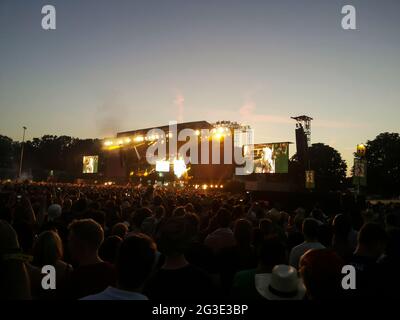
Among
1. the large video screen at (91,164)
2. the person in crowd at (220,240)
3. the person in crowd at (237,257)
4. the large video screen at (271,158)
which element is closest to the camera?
the person in crowd at (237,257)

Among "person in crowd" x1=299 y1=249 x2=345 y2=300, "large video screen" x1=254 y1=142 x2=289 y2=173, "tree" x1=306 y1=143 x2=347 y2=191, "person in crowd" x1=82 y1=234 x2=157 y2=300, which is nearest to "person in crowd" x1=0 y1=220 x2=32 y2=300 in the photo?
"person in crowd" x1=82 y1=234 x2=157 y2=300

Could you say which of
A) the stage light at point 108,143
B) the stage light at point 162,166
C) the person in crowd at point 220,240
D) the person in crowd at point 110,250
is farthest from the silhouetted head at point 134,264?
the stage light at point 108,143

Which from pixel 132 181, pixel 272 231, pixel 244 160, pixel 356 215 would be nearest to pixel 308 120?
pixel 244 160

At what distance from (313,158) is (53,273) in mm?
74455

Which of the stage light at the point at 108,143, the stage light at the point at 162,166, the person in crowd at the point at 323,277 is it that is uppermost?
the stage light at the point at 108,143

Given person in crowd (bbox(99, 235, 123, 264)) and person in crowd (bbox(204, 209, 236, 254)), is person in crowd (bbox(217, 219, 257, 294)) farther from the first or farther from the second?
person in crowd (bbox(99, 235, 123, 264))

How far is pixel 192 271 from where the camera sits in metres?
3.07

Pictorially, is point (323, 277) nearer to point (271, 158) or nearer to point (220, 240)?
point (220, 240)

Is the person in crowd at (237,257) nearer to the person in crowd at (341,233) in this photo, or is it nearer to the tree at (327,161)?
the person in crowd at (341,233)

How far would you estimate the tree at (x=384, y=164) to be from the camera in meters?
61.2

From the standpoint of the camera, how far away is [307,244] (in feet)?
15.1

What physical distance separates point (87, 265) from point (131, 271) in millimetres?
1014

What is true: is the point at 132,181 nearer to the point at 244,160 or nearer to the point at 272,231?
the point at 244,160

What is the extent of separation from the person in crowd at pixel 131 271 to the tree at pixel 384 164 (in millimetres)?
66460
